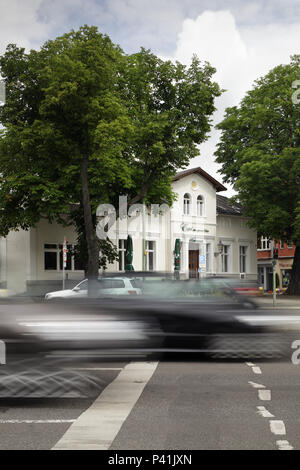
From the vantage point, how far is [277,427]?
6.27 metres

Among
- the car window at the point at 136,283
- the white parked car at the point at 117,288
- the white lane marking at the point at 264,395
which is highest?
the car window at the point at 136,283

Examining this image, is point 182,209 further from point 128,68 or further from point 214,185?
point 128,68

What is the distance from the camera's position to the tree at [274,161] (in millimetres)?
39969

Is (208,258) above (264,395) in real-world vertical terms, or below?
above

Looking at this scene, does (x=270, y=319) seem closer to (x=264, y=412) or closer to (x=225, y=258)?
(x=264, y=412)

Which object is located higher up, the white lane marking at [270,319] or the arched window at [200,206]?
the arched window at [200,206]

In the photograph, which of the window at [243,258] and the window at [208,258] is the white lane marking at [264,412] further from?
the window at [243,258]

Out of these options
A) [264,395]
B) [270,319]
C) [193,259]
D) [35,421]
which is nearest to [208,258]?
[193,259]

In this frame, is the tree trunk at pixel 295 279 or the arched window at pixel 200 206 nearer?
the tree trunk at pixel 295 279

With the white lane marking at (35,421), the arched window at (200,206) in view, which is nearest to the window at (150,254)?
the arched window at (200,206)

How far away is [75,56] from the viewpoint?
95.1ft

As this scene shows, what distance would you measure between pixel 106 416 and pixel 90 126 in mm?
23303

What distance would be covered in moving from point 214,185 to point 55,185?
20.1m
